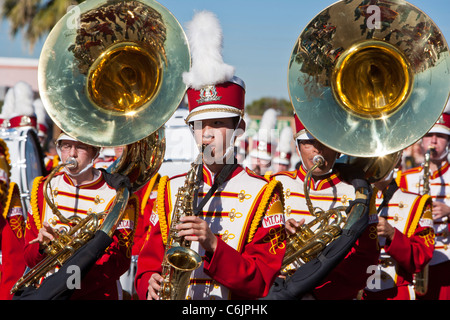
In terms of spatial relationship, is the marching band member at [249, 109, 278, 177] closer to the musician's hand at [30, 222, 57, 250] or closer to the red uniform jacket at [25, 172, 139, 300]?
the red uniform jacket at [25, 172, 139, 300]

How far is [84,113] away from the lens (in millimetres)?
4090

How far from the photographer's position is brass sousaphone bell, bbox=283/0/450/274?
404cm

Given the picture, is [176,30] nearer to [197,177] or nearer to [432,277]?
[197,177]

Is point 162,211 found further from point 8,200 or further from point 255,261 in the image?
point 8,200

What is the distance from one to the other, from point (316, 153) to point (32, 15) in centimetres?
1751

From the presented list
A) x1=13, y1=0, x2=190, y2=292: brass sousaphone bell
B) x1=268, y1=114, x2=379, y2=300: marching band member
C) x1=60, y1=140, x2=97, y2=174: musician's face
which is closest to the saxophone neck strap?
x1=13, y1=0, x2=190, y2=292: brass sousaphone bell

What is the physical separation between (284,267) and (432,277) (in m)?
2.88

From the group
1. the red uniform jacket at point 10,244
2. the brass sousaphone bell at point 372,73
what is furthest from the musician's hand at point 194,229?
the red uniform jacket at point 10,244

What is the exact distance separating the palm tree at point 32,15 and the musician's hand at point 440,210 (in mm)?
14105

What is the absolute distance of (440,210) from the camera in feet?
20.0

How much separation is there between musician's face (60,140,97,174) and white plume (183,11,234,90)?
129cm

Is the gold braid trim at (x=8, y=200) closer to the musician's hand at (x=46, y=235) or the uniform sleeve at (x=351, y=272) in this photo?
the musician's hand at (x=46, y=235)
